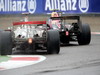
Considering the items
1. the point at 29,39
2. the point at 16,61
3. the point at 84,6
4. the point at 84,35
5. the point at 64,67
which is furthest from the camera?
the point at 84,6

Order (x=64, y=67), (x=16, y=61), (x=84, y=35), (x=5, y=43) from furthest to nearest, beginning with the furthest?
(x=84, y=35) → (x=5, y=43) → (x=16, y=61) → (x=64, y=67)

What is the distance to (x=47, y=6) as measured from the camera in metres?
34.5

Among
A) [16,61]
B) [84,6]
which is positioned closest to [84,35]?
[16,61]

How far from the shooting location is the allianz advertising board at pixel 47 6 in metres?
33.6

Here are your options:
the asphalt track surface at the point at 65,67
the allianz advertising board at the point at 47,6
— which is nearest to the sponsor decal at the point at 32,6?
the allianz advertising board at the point at 47,6

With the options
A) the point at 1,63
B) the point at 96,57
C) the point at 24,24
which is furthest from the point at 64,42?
the point at 1,63

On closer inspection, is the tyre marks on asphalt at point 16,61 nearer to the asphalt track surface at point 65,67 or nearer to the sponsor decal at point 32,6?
the asphalt track surface at point 65,67

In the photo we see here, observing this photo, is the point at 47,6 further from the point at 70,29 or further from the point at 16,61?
the point at 16,61

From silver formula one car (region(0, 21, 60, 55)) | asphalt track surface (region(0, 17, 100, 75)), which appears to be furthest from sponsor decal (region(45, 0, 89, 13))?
asphalt track surface (region(0, 17, 100, 75))

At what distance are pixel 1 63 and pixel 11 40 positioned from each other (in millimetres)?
2729

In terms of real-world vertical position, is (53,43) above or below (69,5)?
below

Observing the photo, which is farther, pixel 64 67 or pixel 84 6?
pixel 84 6

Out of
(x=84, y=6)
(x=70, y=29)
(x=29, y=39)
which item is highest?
(x=84, y=6)

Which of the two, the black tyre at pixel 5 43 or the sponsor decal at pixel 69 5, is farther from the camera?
the sponsor decal at pixel 69 5
